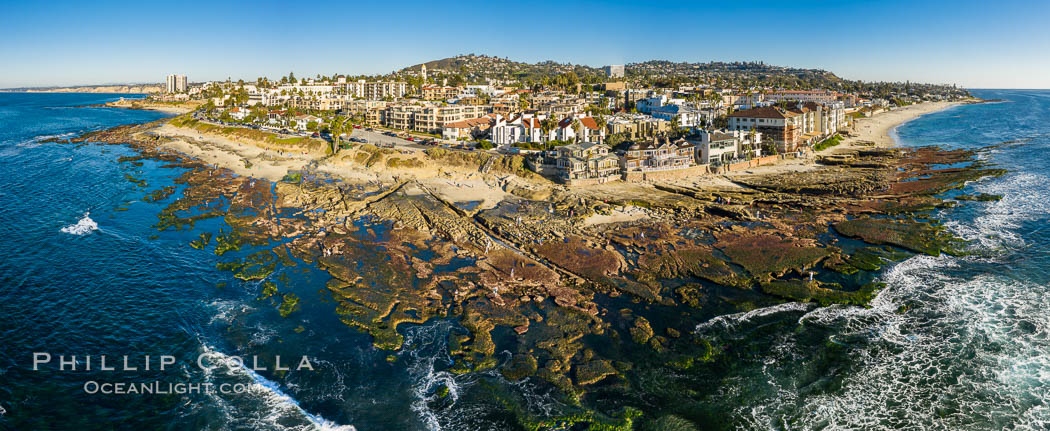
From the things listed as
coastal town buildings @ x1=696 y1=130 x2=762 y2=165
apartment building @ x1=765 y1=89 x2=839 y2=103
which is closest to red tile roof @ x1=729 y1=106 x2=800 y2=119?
coastal town buildings @ x1=696 y1=130 x2=762 y2=165

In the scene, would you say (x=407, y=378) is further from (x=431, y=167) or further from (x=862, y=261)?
(x=431, y=167)

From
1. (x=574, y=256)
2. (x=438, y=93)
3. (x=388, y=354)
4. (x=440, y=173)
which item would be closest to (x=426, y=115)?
(x=440, y=173)

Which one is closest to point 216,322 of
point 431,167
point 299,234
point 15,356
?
point 15,356

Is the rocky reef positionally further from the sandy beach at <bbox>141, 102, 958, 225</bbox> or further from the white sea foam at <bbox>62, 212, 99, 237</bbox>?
the white sea foam at <bbox>62, 212, 99, 237</bbox>

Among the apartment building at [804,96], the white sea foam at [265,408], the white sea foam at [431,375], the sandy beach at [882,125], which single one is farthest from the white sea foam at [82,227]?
the apartment building at [804,96]

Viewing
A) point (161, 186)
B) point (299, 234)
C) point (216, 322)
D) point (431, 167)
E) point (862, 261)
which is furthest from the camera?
point (431, 167)

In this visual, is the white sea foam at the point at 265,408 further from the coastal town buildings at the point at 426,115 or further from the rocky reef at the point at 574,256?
the coastal town buildings at the point at 426,115

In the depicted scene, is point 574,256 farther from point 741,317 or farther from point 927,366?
point 927,366
